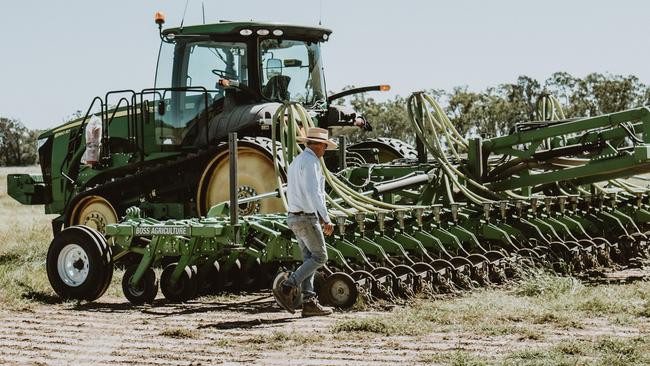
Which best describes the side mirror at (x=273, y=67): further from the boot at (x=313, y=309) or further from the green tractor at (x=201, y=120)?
the boot at (x=313, y=309)

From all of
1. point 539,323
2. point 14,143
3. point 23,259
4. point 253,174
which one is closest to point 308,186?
point 539,323

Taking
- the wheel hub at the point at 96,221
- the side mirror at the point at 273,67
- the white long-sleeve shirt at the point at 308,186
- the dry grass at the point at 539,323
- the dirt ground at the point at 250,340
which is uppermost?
the side mirror at the point at 273,67

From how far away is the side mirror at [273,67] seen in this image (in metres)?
12.6

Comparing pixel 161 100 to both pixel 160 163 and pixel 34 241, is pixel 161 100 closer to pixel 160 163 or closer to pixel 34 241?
pixel 160 163

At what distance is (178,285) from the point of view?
9.79 meters

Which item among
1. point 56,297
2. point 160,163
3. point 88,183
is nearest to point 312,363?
point 56,297

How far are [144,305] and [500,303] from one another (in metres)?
3.48

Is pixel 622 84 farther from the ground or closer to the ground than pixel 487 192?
farther from the ground

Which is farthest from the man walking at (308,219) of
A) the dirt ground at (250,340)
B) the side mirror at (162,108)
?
the side mirror at (162,108)

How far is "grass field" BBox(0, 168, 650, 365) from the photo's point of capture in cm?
643

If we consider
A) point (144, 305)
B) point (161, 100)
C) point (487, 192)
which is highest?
point (161, 100)

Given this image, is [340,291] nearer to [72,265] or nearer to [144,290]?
[144,290]

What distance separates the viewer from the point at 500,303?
8367mm

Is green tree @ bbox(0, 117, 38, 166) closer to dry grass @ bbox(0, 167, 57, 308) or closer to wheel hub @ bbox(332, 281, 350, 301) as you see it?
dry grass @ bbox(0, 167, 57, 308)
